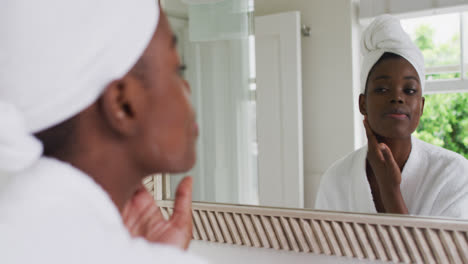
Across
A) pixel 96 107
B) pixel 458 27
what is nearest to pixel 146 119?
pixel 96 107

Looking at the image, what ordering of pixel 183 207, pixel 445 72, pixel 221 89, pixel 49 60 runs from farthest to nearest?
pixel 221 89, pixel 445 72, pixel 183 207, pixel 49 60

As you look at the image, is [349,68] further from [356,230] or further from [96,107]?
[96,107]

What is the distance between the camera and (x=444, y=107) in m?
0.59

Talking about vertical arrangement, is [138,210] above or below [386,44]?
below

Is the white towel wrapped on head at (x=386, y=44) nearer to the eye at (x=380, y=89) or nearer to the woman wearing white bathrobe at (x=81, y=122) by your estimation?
the eye at (x=380, y=89)

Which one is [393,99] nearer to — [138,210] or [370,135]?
[370,135]

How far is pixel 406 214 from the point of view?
0.59 metres

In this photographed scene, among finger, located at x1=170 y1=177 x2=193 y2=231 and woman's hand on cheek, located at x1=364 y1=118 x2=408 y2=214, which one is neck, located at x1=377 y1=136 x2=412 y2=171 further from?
finger, located at x1=170 y1=177 x2=193 y2=231

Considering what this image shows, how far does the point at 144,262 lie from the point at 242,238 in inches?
15.1

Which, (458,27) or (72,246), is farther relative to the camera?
(458,27)

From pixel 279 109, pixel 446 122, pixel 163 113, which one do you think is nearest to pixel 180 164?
pixel 163 113

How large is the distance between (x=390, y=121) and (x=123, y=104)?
1.40 feet

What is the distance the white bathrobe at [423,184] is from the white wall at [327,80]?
0.11ft

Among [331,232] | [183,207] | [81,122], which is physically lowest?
[331,232]
